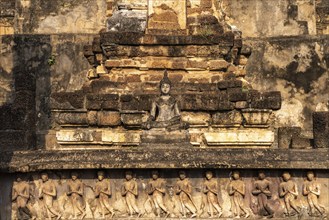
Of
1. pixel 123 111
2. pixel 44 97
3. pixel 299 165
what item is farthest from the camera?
pixel 44 97

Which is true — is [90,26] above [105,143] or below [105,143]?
above

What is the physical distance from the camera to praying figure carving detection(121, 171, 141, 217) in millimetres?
16094

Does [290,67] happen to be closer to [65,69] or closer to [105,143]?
[65,69]

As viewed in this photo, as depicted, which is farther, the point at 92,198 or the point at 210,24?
the point at 210,24

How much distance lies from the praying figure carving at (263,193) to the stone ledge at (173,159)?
245mm

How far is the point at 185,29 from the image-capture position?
19.7m

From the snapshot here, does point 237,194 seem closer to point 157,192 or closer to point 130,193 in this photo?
point 157,192

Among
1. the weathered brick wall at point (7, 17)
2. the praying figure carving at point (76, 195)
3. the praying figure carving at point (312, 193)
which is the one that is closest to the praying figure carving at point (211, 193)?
the praying figure carving at point (312, 193)

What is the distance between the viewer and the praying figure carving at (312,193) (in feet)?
52.9

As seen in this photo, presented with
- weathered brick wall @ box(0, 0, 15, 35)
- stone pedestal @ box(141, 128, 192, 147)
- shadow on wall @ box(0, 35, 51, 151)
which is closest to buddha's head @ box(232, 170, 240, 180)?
stone pedestal @ box(141, 128, 192, 147)

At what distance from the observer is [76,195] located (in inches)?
638

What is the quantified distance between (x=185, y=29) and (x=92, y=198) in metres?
4.69

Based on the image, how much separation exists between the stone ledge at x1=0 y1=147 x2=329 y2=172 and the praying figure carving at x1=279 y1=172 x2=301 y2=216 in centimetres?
24

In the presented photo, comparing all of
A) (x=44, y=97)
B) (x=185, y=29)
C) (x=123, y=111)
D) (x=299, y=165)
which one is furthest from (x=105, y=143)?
(x=44, y=97)
